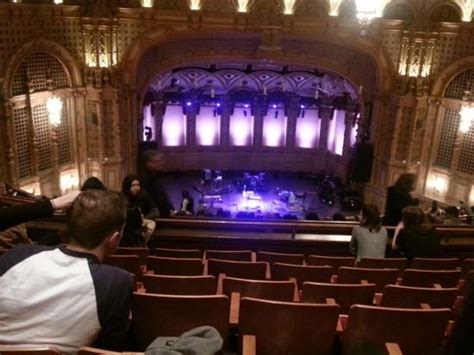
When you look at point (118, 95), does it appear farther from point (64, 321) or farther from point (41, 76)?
point (64, 321)

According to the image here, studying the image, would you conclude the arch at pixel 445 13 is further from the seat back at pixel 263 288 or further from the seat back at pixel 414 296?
the seat back at pixel 263 288

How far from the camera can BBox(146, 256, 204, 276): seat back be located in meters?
4.52

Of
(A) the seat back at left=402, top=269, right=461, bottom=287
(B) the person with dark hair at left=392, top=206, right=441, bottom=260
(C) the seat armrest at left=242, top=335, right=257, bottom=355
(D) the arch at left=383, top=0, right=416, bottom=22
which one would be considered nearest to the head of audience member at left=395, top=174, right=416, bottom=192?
(B) the person with dark hair at left=392, top=206, right=441, bottom=260

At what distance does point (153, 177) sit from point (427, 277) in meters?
3.30

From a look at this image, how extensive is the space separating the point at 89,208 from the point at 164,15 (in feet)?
42.2

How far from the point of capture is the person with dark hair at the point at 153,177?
5.68m

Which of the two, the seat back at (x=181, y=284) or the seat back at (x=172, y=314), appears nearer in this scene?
the seat back at (x=172, y=314)

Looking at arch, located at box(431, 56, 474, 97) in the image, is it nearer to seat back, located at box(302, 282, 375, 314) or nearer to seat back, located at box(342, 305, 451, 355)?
seat back, located at box(302, 282, 375, 314)

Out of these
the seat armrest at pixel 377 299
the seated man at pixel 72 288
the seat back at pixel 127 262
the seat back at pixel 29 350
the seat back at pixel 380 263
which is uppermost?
the seated man at pixel 72 288

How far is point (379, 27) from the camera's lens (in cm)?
1442

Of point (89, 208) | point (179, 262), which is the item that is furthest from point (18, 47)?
point (89, 208)

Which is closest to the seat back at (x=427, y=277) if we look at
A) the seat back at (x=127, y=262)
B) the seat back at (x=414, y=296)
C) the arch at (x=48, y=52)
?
the seat back at (x=414, y=296)

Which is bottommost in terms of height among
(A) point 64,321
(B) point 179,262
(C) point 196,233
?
(C) point 196,233

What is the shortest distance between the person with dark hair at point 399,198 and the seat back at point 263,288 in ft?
12.5
